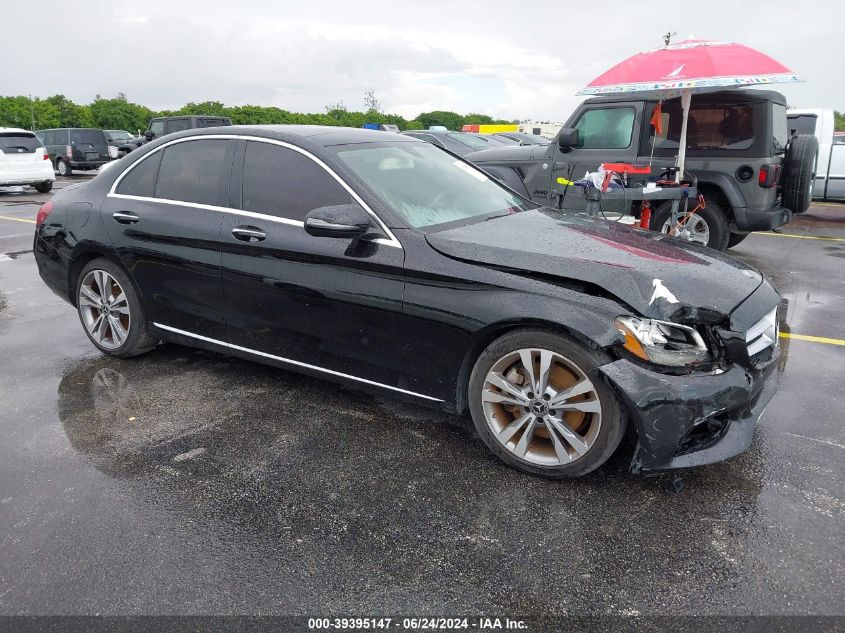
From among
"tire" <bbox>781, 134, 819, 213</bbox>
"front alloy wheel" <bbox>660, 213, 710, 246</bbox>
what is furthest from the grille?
"tire" <bbox>781, 134, 819, 213</bbox>

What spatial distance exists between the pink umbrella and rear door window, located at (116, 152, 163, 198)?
427cm

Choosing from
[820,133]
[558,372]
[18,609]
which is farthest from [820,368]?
[820,133]

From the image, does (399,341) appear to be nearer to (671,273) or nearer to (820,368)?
(671,273)

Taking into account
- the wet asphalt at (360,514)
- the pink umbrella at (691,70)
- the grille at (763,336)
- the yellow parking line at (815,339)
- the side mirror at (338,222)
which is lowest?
the wet asphalt at (360,514)

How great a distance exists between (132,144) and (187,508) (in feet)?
85.8

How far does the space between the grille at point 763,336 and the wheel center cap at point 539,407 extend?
3.02 ft

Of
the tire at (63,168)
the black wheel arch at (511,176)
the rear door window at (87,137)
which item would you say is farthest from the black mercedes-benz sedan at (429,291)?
the tire at (63,168)

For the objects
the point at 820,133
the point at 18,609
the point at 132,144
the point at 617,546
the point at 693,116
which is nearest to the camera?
the point at 18,609

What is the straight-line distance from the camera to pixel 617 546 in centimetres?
262

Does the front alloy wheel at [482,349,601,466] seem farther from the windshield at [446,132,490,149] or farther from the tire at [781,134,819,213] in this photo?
the windshield at [446,132,490,149]

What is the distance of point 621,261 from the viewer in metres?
3.08

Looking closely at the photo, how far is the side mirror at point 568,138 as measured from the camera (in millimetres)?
8078

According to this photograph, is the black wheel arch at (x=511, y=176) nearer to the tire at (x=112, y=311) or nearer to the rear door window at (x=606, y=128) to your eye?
the rear door window at (x=606, y=128)

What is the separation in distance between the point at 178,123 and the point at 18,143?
5.88 m
